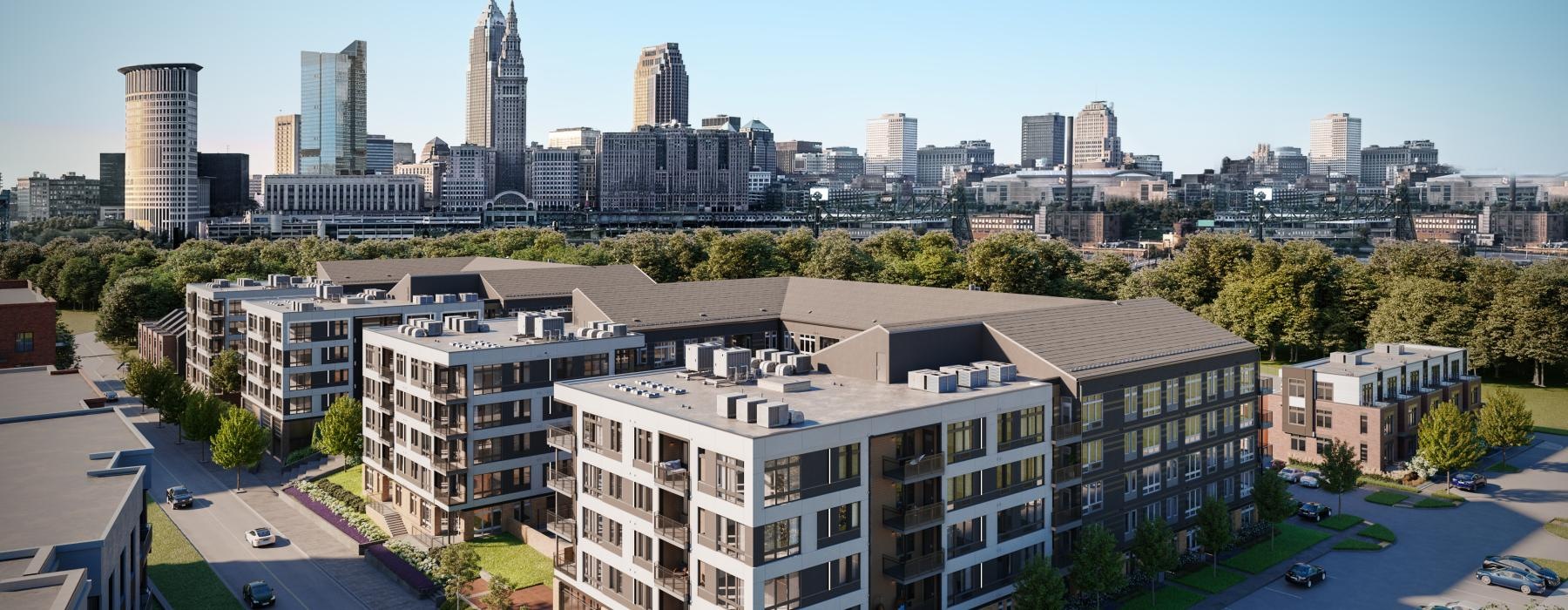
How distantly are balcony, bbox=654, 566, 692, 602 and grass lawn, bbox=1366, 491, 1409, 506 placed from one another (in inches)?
1536

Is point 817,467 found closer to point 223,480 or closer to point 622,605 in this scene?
point 622,605

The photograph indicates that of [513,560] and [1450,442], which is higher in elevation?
[1450,442]

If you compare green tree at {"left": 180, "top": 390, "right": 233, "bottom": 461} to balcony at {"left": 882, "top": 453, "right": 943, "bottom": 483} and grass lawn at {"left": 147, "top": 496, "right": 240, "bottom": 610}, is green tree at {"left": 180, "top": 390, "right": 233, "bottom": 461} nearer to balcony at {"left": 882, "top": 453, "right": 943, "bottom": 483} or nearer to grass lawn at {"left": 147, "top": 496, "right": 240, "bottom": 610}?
grass lawn at {"left": 147, "top": 496, "right": 240, "bottom": 610}

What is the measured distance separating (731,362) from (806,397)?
355cm

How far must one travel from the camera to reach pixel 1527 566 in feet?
143

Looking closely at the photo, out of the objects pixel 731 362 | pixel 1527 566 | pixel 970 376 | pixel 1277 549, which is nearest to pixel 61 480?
pixel 731 362

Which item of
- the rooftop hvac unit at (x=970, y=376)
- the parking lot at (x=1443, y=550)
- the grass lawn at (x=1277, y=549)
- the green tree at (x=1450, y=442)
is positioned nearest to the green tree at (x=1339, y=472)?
the grass lawn at (x=1277, y=549)

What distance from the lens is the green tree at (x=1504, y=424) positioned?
203 ft

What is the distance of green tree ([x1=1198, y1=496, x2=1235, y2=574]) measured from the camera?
1751 inches

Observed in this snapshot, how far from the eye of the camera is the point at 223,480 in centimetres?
6144

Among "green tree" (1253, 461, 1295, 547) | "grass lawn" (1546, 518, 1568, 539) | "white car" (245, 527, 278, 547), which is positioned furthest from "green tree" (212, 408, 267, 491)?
"grass lawn" (1546, 518, 1568, 539)

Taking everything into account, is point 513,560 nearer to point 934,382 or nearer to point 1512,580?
point 934,382

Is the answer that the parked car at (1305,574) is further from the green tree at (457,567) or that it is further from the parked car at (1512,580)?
the green tree at (457,567)

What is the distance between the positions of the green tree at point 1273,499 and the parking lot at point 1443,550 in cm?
233
